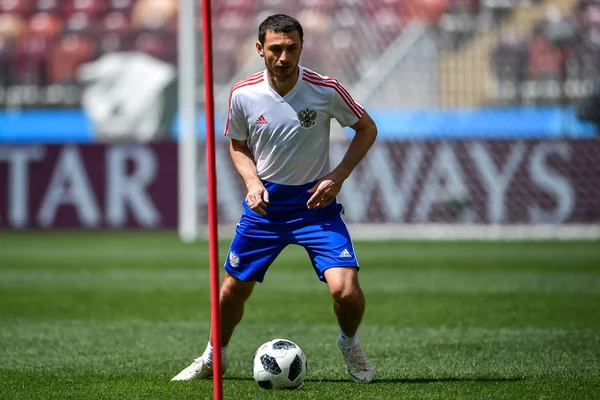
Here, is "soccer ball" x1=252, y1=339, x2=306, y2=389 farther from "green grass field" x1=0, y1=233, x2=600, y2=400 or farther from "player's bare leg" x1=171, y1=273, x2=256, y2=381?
"player's bare leg" x1=171, y1=273, x2=256, y2=381

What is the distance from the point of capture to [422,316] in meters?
8.98

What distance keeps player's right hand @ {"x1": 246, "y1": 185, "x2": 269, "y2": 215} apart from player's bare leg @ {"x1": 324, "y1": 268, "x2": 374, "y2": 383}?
54 cm

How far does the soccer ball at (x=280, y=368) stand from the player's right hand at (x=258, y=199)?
2.46ft

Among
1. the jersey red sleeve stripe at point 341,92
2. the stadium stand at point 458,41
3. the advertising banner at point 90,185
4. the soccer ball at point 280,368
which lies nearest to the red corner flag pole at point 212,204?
the soccer ball at point 280,368

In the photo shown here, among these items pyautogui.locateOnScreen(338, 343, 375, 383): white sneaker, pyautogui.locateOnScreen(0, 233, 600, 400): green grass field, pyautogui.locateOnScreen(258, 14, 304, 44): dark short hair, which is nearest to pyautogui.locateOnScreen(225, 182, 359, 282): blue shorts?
pyautogui.locateOnScreen(338, 343, 375, 383): white sneaker

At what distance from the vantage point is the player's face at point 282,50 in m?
5.64

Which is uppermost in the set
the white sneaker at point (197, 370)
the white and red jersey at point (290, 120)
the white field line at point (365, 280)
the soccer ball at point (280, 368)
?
the white and red jersey at point (290, 120)

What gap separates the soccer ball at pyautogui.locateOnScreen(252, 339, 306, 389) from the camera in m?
5.68

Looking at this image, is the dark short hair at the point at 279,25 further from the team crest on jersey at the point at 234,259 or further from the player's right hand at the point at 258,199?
the team crest on jersey at the point at 234,259

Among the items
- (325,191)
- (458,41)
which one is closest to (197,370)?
(325,191)

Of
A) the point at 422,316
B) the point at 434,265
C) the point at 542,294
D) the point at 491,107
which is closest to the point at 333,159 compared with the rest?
the point at 491,107

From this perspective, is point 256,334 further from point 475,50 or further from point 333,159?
point 475,50

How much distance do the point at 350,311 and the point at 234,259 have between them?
0.70 m

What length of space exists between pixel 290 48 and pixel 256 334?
3007 millimetres
